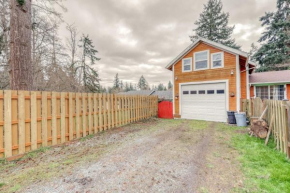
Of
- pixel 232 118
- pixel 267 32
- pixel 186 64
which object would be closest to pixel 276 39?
pixel 267 32

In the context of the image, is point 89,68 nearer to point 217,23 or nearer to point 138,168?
point 138,168

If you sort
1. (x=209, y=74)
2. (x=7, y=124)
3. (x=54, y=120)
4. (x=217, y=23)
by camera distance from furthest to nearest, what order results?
1. (x=217, y=23)
2. (x=209, y=74)
3. (x=54, y=120)
4. (x=7, y=124)

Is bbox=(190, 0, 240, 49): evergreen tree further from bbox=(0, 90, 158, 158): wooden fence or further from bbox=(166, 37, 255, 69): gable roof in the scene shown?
bbox=(0, 90, 158, 158): wooden fence

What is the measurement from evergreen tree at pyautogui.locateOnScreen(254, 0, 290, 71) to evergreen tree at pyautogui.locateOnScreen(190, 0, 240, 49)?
377cm

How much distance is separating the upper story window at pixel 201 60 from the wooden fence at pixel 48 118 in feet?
21.9

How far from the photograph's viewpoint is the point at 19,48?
13.7ft

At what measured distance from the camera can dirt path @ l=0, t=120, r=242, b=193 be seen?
2.25m

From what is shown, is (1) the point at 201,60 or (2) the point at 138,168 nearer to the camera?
(2) the point at 138,168

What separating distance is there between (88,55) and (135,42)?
10211 mm

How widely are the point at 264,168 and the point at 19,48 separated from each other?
24.1 feet

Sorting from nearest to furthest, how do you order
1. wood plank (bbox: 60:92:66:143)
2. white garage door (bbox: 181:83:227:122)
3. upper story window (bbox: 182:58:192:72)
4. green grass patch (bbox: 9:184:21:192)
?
green grass patch (bbox: 9:184:21:192) → wood plank (bbox: 60:92:66:143) → white garage door (bbox: 181:83:227:122) → upper story window (bbox: 182:58:192:72)

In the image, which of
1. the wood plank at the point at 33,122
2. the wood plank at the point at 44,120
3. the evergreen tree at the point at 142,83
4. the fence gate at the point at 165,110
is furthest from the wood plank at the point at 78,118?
the evergreen tree at the point at 142,83

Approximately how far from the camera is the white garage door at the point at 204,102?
348 inches

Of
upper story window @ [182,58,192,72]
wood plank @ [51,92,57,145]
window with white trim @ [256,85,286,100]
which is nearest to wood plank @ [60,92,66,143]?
wood plank @ [51,92,57,145]
